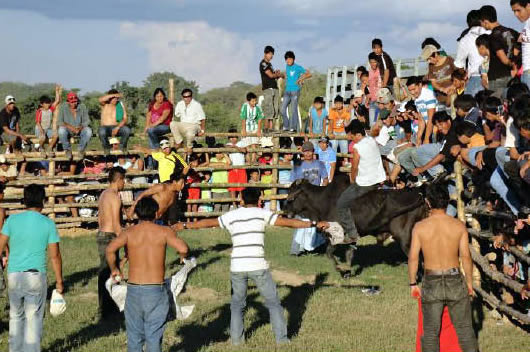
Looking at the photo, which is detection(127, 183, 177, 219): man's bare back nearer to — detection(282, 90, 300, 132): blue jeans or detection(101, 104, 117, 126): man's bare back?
detection(101, 104, 117, 126): man's bare back

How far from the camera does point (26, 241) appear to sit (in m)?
9.16

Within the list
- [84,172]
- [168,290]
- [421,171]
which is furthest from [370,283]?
[84,172]

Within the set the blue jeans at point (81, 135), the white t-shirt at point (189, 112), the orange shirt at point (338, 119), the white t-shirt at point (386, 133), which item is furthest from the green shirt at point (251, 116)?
the white t-shirt at point (386, 133)

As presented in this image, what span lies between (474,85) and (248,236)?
6.35 meters

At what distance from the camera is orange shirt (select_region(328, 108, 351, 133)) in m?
21.1

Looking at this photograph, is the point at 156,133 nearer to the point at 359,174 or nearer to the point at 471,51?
the point at 359,174

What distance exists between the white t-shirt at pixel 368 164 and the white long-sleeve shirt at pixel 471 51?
2193 millimetres

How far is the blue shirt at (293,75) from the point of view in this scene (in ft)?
70.5

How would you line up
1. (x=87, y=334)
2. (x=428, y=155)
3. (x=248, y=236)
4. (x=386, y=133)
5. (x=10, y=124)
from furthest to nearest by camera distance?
(x=10, y=124) → (x=386, y=133) → (x=428, y=155) → (x=87, y=334) → (x=248, y=236)

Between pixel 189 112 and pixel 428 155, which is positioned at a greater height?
pixel 189 112

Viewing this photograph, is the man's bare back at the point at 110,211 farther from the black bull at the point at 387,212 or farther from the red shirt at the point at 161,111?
the red shirt at the point at 161,111

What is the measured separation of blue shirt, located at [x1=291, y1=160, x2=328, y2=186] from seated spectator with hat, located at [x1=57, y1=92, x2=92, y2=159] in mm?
6009

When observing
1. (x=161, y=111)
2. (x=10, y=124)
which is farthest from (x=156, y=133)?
(x=10, y=124)

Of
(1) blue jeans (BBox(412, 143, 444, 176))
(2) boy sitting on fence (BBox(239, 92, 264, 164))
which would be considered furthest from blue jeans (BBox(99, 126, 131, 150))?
(1) blue jeans (BBox(412, 143, 444, 176))
